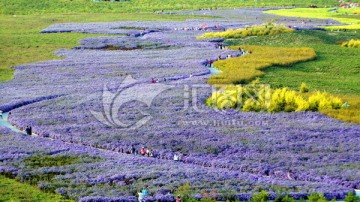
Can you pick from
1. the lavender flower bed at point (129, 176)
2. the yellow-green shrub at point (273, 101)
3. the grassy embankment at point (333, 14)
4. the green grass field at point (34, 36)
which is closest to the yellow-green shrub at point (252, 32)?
the green grass field at point (34, 36)

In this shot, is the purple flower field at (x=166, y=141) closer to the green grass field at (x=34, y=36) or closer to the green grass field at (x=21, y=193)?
the green grass field at (x=21, y=193)

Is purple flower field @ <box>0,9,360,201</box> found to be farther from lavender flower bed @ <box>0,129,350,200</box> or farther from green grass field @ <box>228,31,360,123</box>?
green grass field @ <box>228,31,360,123</box>

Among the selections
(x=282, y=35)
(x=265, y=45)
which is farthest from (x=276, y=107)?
(x=282, y=35)

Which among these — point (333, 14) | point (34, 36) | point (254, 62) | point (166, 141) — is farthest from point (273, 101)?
point (333, 14)

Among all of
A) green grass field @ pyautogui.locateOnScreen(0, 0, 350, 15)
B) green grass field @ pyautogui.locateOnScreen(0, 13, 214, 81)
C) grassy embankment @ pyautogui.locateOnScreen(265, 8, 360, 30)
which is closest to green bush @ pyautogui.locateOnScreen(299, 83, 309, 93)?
green grass field @ pyautogui.locateOnScreen(0, 13, 214, 81)

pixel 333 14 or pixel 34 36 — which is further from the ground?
pixel 34 36

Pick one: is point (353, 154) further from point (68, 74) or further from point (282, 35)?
point (282, 35)

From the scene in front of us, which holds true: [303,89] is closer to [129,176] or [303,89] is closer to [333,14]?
[129,176]

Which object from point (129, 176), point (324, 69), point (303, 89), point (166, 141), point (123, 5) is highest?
point (129, 176)
